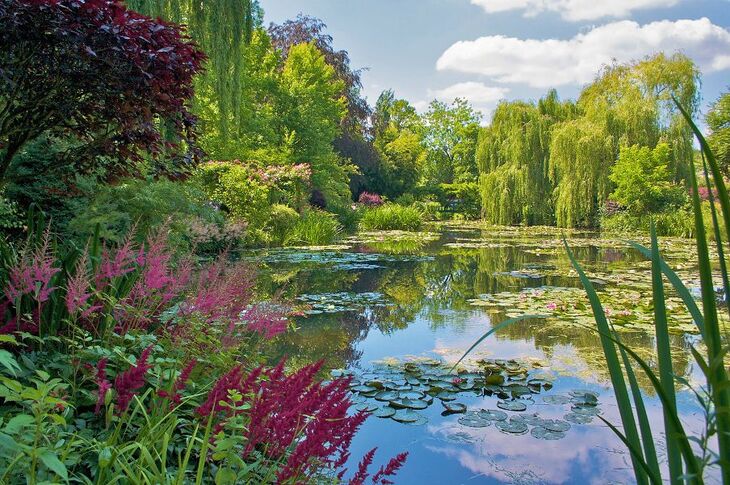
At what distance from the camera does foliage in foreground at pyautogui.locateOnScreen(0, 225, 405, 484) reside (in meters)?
1.10

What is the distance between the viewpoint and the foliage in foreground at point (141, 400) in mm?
1099

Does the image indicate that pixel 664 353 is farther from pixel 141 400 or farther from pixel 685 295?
pixel 141 400

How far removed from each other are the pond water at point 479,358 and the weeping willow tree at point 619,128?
257 inches

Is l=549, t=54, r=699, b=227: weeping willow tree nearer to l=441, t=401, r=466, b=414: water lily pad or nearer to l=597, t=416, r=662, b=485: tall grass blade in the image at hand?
l=441, t=401, r=466, b=414: water lily pad

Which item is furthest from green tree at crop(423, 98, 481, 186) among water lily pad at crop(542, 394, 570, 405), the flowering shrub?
water lily pad at crop(542, 394, 570, 405)

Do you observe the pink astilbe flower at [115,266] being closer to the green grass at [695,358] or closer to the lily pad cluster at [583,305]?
the green grass at [695,358]

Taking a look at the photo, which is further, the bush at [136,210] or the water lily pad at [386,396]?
the bush at [136,210]

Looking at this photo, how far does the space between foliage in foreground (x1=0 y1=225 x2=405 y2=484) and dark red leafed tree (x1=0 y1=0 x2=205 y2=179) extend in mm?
675

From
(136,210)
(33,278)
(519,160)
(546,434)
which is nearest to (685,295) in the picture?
(33,278)

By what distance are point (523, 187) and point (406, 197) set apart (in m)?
7.28

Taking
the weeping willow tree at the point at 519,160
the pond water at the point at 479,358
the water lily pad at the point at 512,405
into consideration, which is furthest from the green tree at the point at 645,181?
the water lily pad at the point at 512,405

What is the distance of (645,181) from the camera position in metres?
13.5

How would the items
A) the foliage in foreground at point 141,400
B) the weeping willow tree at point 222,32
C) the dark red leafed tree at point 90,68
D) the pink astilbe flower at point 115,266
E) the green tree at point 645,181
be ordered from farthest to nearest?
the green tree at point 645,181 → the weeping willow tree at point 222,32 → the dark red leafed tree at point 90,68 → the pink astilbe flower at point 115,266 → the foliage in foreground at point 141,400

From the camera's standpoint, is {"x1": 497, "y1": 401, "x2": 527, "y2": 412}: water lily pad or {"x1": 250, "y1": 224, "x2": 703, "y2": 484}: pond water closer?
{"x1": 250, "y1": 224, "x2": 703, "y2": 484}: pond water
